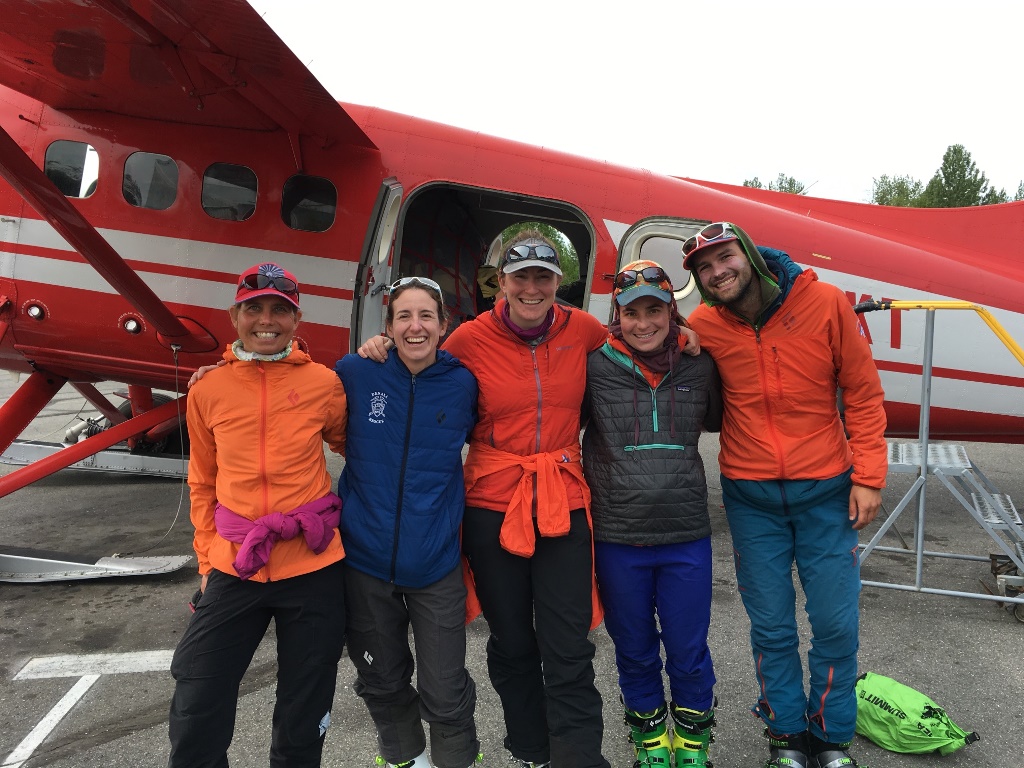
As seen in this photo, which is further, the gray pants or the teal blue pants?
the teal blue pants

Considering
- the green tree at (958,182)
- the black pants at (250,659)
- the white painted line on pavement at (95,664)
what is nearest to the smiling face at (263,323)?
the black pants at (250,659)

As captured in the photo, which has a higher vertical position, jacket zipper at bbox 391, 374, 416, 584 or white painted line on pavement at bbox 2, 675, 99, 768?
jacket zipper at bbox 391, 374, 416, 584

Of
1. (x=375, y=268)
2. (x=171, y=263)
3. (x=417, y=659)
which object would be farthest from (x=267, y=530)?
(x=171, y=263)

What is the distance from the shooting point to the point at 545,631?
6.49 feet

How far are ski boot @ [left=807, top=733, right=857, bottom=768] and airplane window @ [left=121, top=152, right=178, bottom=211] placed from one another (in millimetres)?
4560

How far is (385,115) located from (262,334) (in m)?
2.94

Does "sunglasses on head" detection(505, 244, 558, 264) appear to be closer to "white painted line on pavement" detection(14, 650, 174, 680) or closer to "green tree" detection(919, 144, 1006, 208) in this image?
"white painted line on pavement" detection(14, 650, 174, 680)

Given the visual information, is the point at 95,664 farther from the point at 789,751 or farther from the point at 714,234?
the point at 714,234

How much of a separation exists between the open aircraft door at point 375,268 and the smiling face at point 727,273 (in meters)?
2.23

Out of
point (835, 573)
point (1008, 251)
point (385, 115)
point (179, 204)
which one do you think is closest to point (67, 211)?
point (179, 204)

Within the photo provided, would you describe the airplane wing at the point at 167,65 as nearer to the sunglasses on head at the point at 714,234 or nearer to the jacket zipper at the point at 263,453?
the jacket zipper at the point at 263,453

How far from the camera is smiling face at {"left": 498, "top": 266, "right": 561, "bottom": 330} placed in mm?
2055

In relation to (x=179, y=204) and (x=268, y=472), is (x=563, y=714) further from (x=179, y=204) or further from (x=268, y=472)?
(x=179, y=204)

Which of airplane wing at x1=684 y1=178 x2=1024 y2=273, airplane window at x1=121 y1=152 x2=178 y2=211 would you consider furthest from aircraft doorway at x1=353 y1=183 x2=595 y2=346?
airplane window at x1=121 y1=152 x2=178 y2=211
